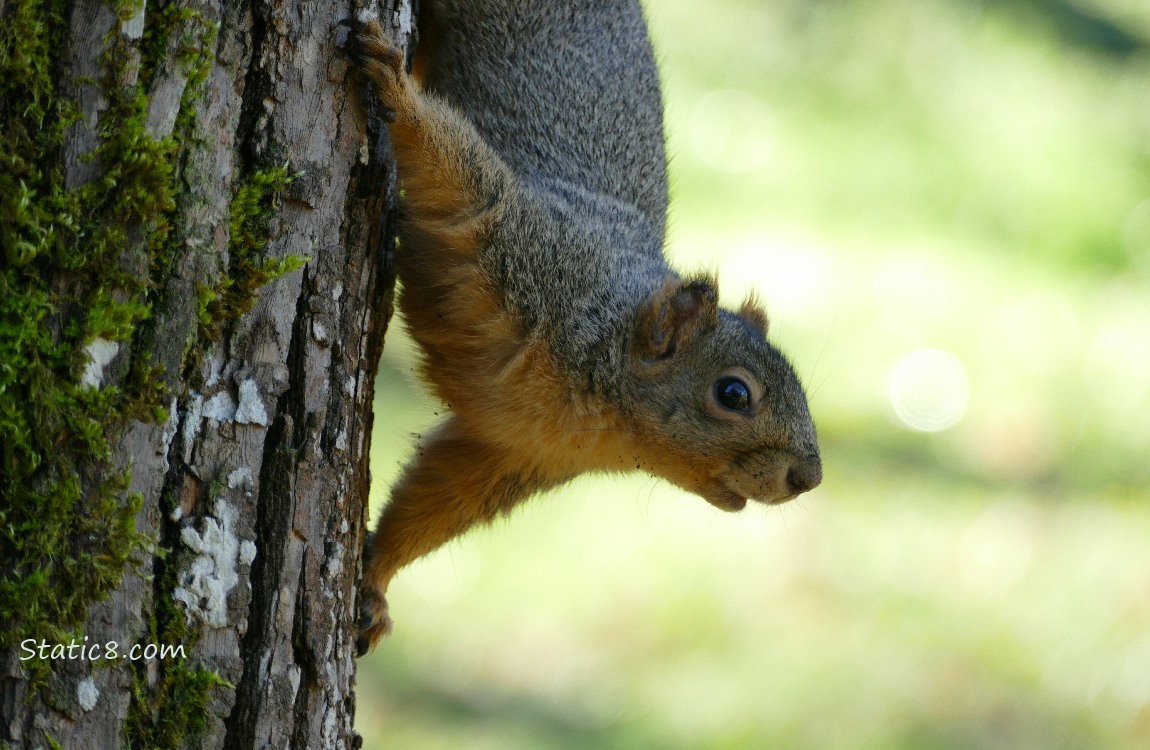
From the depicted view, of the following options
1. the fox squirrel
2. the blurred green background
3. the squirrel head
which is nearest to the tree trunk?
the fox squirrel

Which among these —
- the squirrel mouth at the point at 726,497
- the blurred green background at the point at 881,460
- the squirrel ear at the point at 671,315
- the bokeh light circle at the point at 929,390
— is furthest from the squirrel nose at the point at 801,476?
the bokeh light circle at the point at 929,390

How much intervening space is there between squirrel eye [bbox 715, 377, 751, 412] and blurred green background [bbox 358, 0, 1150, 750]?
135cm

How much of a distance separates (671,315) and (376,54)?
3.00 feet

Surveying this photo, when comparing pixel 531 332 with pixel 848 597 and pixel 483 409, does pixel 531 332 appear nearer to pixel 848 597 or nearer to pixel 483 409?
pixel 483 409

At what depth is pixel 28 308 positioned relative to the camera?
62.7 inches

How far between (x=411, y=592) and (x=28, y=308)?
3200 millimetres

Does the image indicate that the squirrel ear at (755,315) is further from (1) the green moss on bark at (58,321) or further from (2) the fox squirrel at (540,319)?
(1) the green moss on bark at (58,321)

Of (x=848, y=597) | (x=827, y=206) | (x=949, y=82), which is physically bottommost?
(x=848, y=597)

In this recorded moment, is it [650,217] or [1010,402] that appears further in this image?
[1010,402]

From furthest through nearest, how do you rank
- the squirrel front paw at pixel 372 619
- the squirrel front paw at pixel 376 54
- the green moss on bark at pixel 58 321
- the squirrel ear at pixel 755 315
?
the squirrel ear at pixel 755 315, the squirrel front paw at pixel 372 619, the squirrel front paw at pixel 376 54, the green moss on bark at pixel 58 321

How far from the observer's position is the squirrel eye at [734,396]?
2740 millimetres

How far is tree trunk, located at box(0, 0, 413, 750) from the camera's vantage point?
1606 millimetres

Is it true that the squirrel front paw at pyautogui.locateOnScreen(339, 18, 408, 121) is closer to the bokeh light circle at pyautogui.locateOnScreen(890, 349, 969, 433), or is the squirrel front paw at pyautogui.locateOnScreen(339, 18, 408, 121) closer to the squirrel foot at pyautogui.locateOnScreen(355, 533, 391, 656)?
the squirrel foot at pyautogui.locateOnScreen(355, 533, 391, 656)

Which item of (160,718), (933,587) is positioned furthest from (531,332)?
(933,587)
